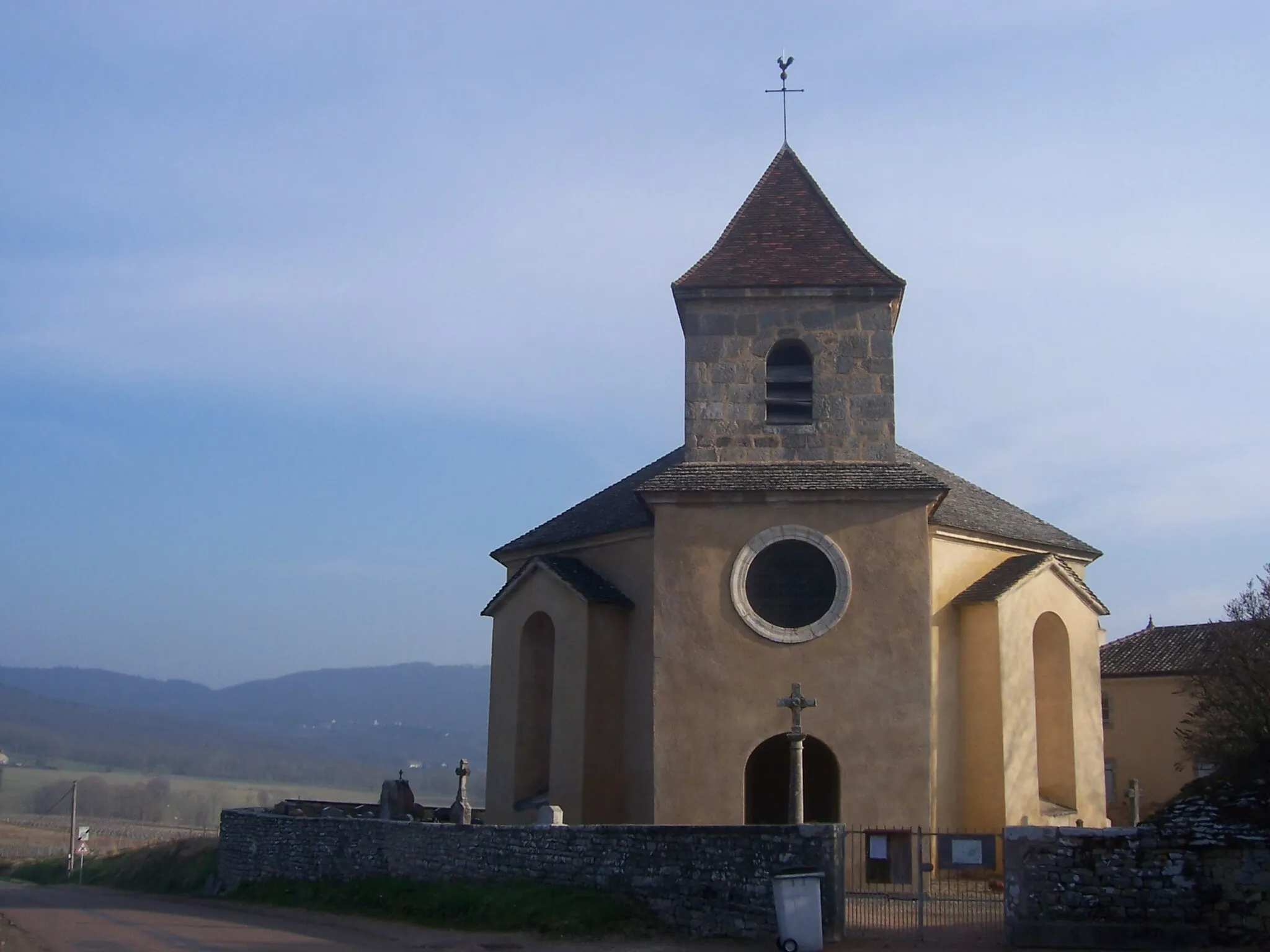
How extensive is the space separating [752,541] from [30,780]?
143 meters

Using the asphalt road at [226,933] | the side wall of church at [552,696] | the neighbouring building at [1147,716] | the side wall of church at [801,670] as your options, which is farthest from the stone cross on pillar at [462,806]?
the neighbouring building at [1147,716]

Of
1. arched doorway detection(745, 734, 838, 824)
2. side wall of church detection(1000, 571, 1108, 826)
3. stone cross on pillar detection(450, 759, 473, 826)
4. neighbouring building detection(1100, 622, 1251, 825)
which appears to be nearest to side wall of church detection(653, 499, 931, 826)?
arched doorway detection(745, 734, 838, 824)

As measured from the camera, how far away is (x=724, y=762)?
771 inches

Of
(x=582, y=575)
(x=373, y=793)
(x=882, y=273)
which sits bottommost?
(x=373, y=793)

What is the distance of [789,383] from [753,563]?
3.15 m

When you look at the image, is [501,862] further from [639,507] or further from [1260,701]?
[1260,701]

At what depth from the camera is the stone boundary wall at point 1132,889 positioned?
43.7ft

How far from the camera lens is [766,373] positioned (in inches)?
840

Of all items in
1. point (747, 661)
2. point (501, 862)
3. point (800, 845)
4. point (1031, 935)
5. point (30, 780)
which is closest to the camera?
point (1031, 935)

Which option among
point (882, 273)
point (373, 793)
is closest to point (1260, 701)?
point (882, 273)

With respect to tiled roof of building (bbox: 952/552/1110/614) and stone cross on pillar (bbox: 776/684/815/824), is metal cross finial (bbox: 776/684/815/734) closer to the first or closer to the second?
stone cross on pillar (bbox: 776/684/815/824)

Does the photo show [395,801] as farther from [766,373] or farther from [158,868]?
[766,373]

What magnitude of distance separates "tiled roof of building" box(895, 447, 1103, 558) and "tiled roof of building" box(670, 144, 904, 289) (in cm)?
340

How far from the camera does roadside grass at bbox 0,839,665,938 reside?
1598 centimetres
